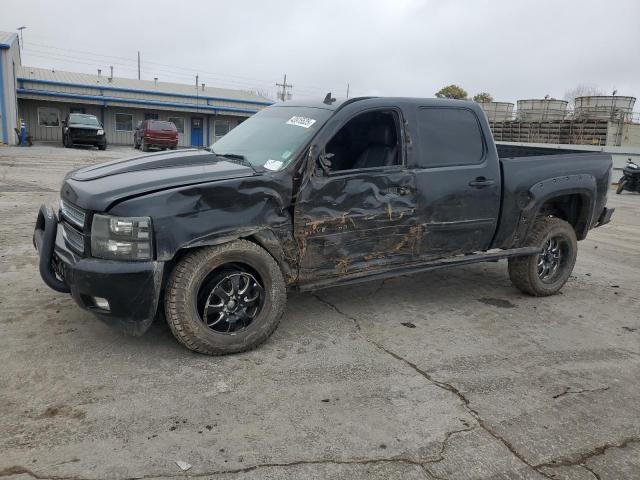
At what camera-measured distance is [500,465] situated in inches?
108

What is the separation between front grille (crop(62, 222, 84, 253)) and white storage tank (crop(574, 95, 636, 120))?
2987 cm

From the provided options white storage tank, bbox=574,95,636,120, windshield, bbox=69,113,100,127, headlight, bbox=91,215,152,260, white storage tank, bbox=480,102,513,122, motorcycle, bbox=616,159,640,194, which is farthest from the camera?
white storage tank, bbox=480,102,513,122

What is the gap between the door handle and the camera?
4824 millimetres

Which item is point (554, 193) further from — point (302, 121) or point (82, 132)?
point (82, 132)

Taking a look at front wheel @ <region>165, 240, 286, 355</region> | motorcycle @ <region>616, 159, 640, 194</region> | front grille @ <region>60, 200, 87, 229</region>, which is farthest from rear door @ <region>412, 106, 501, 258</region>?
motorcycle @ <region>616, 159, 640, 194</region>

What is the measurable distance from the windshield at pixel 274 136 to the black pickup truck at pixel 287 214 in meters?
0.02

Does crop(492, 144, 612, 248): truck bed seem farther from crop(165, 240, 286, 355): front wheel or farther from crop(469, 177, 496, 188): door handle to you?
crop(165, 240, 286, 355): front wheel

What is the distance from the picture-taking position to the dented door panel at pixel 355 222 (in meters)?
4.01

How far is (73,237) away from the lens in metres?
3.71

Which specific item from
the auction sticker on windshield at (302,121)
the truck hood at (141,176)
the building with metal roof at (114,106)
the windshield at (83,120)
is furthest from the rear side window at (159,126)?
the auction sticker on windshield at (302,121)

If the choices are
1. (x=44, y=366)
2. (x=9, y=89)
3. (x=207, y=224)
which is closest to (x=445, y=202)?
(x=207, y=224)

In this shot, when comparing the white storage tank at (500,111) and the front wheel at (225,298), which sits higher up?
the white storage tank at (500,111)

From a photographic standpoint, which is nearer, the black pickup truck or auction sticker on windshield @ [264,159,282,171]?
the black pickup truck

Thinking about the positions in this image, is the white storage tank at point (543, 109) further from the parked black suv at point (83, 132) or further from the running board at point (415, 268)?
the running board at point (415, 268)
